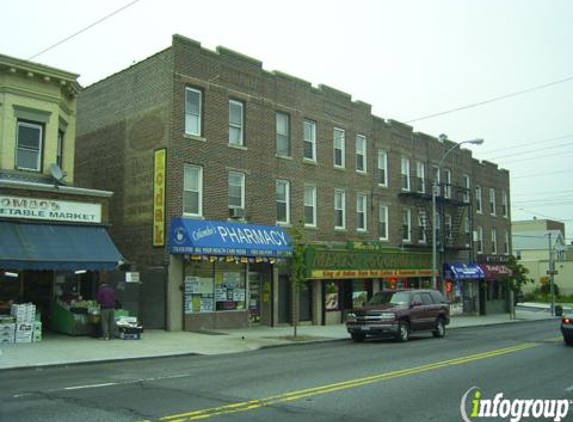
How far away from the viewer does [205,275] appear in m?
23.0

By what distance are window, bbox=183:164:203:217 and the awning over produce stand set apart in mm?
3727

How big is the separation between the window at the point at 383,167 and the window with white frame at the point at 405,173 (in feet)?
5.88

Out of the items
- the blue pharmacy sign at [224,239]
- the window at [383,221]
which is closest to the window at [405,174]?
the window at [383,221]

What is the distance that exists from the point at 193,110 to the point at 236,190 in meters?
3.66

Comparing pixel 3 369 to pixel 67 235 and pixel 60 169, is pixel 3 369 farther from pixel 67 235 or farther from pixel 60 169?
pixel 60 169

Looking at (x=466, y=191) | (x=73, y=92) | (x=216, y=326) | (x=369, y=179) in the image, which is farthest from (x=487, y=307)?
(x=73, y=92)

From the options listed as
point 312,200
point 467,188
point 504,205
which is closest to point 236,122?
point 312,200

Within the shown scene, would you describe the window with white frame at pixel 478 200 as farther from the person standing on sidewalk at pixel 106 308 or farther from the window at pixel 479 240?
the person standing on sidewalk at pixel 106 308

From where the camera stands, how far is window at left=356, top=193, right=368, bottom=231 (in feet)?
102

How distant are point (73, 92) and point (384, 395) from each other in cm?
1672

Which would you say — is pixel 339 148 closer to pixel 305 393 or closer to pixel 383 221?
pixel 383 221

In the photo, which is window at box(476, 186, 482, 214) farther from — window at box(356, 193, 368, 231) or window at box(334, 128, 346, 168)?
window at box(334, 128, 346, 168)

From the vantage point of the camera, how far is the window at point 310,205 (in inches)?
1098

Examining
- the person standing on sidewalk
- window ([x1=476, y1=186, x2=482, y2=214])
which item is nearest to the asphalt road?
the person standing on sidewalk
